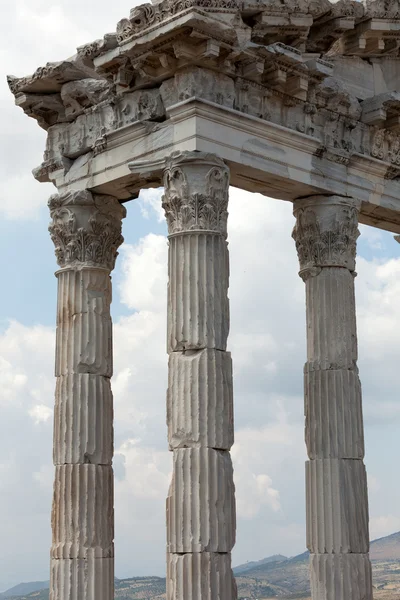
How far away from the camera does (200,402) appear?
2267 cm

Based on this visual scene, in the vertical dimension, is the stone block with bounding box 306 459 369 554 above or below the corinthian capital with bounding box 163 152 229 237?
below

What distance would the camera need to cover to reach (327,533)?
25.8 meters

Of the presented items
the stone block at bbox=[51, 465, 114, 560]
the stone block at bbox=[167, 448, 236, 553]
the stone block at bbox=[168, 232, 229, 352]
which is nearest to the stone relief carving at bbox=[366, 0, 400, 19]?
the stone block at bbox=[168, 232, 229, 352]

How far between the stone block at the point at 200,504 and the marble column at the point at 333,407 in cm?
387

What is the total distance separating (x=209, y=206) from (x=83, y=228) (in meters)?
4.28

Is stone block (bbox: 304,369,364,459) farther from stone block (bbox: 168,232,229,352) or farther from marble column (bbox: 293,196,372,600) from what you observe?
stone block (bbox: 168,232,229,352)

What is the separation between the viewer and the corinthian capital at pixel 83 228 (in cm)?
A: 2680

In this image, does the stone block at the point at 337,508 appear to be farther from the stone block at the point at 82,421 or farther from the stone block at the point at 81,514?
the stone block at the point at 82,421

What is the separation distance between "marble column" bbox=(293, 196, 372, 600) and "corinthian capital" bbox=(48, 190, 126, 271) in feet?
14.1

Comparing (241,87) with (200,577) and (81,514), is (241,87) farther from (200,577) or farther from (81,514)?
(200,577)

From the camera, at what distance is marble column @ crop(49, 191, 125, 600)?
1005 inches

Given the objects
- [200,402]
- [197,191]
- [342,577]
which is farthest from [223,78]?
[342,577]

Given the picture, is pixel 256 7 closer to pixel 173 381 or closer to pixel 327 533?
pixel 173 381

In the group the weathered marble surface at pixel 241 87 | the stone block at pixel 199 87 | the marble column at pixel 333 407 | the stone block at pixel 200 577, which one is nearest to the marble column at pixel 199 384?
the stone block at pixel 200 577
